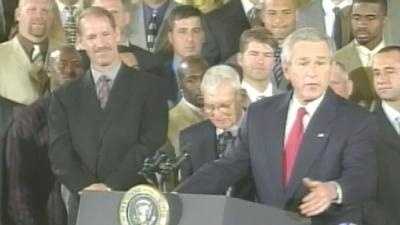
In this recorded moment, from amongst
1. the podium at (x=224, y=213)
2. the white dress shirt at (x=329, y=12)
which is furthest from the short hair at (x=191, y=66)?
the podium at (x=224, y=213)

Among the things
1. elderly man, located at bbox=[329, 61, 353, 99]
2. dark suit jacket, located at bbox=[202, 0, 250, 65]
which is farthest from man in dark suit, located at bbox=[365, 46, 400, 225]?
dark suit jacket, located at bbox=[202, 0, 250, 65]

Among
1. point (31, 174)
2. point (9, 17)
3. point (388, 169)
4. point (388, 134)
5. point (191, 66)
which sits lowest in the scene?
point (31, 174)

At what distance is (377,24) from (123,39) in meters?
1.11

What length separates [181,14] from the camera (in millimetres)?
4500

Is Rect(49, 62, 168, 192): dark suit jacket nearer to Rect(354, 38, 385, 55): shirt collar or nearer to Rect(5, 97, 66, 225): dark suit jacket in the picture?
Rect(5, 97, 66, 225): dark suit jacket

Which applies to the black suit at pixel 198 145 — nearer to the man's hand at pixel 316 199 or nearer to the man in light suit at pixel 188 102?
the man in light suit at pixel 188 102

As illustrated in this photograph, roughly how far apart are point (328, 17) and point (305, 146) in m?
1.31

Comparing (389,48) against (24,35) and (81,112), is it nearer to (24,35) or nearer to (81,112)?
(81,112)

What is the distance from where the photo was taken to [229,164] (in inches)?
122

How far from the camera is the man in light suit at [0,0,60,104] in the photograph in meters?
4.63

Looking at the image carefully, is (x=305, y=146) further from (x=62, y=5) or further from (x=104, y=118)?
(x=62, y=5)

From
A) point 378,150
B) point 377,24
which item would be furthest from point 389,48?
point 378,150

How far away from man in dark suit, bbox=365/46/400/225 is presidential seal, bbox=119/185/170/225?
3.73 ft

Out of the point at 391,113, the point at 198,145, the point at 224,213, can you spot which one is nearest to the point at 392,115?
the point at 391,113
